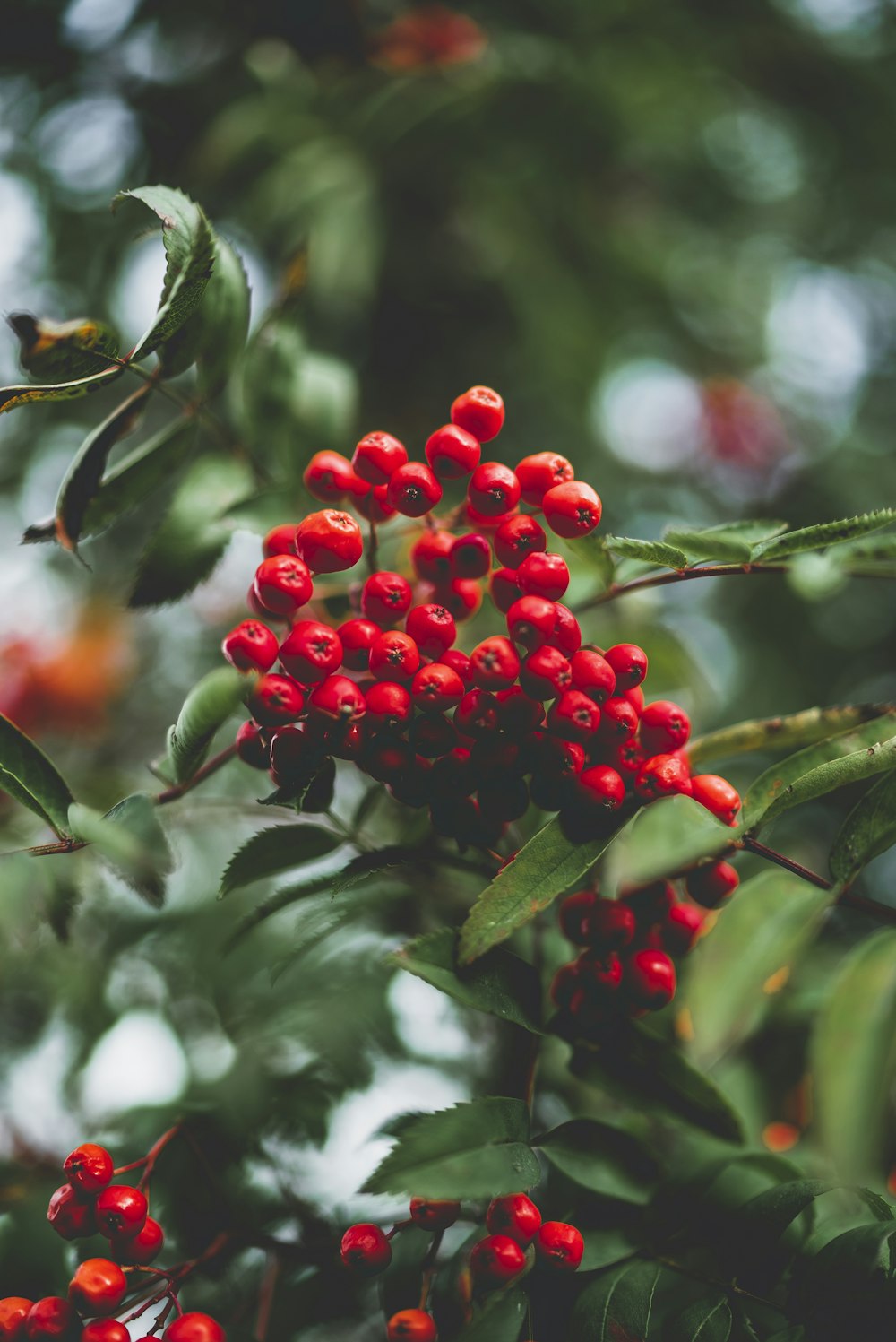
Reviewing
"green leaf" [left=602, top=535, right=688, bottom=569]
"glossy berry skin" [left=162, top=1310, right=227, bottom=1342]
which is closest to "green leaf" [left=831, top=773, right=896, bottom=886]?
"green leaf" [left=602, top=535, right=688, bottom=569]

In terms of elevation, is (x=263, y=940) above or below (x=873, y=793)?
below

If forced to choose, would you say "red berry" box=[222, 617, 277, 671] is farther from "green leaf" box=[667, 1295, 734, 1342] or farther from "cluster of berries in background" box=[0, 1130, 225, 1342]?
"green leaf" box=[667, 1295, 734, 1342]

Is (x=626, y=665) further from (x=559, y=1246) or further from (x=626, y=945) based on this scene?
(x=559, y=1246)

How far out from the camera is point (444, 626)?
1.26 metres

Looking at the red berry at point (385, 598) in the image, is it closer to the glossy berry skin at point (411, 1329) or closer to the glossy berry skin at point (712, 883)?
the glossy berry skin at point (712, 883)

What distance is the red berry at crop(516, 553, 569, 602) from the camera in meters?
1.21

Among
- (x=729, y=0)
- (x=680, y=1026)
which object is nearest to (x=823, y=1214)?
(x=680, y=1026)

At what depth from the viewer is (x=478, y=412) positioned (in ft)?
4.48

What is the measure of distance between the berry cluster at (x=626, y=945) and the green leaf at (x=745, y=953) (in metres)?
0.07

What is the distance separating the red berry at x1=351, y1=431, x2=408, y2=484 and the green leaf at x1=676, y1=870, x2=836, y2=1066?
2.76 ft

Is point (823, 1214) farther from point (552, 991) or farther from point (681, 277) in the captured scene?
point (681, 277)

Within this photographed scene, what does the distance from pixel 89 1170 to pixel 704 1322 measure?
0.80 meters

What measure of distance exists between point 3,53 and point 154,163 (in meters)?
0.57

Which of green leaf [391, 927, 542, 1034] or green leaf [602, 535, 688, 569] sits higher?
green leaf [602, 535, 688, 569]
